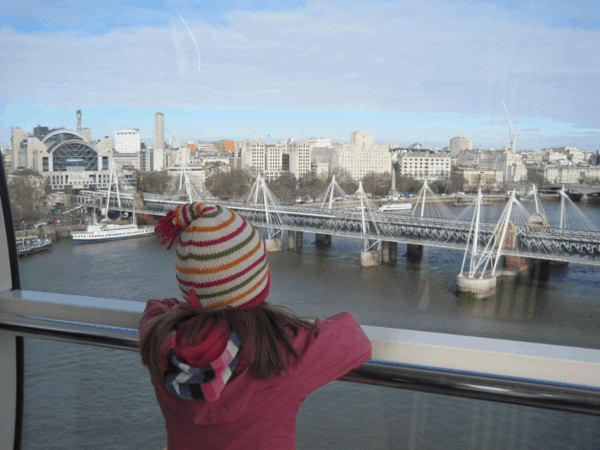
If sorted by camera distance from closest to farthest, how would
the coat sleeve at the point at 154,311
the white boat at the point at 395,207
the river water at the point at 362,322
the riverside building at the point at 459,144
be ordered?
the coat sleeve at the point at 154,311, the river water at the point at 362,322, the riverside building at the point at 459,144, the white boat at the point at 395,207

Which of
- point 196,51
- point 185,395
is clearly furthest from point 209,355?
point 196,51

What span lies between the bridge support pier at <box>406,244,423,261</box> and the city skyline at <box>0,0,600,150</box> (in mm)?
457

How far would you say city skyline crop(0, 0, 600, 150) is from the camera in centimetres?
142

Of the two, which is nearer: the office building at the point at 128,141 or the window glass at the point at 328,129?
the window glass at the point at 328,129

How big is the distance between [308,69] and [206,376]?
1.33 m

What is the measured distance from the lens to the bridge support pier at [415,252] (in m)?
1.94

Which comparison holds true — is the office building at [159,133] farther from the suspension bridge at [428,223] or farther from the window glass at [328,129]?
the suspension bridge at [428,223]

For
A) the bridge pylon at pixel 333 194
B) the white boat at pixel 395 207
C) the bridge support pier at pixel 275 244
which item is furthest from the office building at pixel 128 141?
the white boat at pixel 395 207

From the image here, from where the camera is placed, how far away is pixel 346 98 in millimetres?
1753

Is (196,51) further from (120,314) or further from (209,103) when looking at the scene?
(120,314)

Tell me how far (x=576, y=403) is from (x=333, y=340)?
17.3 inches

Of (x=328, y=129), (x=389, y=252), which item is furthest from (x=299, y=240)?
(x=328, y=129)

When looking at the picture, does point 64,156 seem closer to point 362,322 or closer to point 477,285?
point 362,322

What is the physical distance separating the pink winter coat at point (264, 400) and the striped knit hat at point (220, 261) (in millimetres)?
52
